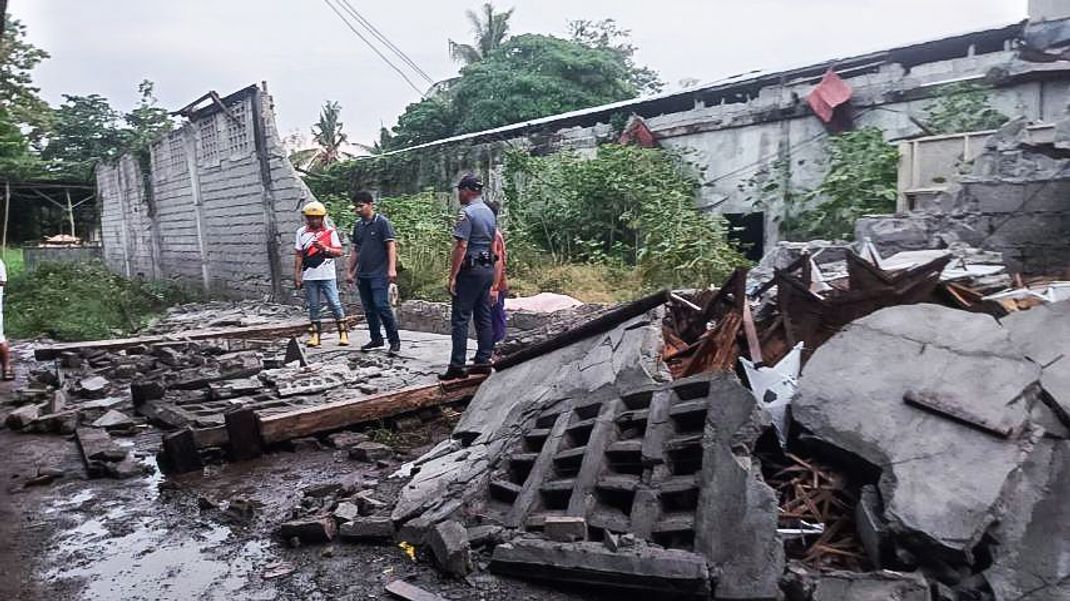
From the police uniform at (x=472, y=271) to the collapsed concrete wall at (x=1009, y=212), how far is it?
13.2ft

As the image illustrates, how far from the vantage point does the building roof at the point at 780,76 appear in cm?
1019

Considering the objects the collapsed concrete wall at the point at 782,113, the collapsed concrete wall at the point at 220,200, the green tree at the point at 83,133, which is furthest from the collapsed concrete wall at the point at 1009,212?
the green tree at the point at 83,133

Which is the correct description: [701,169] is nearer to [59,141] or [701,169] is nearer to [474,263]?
[474,263]

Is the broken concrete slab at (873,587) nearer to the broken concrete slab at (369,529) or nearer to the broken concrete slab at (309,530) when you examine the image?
the broken concrete slab at (369,529)

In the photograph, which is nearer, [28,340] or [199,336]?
[199,336]

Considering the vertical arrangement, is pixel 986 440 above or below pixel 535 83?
below

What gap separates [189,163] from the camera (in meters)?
15.7

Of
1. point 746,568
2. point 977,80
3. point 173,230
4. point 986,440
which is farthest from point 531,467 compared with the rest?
point 173,230

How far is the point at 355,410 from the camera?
5312mm

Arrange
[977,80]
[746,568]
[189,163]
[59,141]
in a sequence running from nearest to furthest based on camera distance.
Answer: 1. [746,568]
2. [977,80]
3. [189,163]
4. [59,141]

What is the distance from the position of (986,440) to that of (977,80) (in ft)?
27.2

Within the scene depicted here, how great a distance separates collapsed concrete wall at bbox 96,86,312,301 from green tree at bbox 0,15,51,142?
17.3 ft

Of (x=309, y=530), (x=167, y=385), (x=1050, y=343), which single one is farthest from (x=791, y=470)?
(x=167, y=385)

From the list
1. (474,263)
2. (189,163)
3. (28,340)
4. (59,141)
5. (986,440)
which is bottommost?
(28,340)
